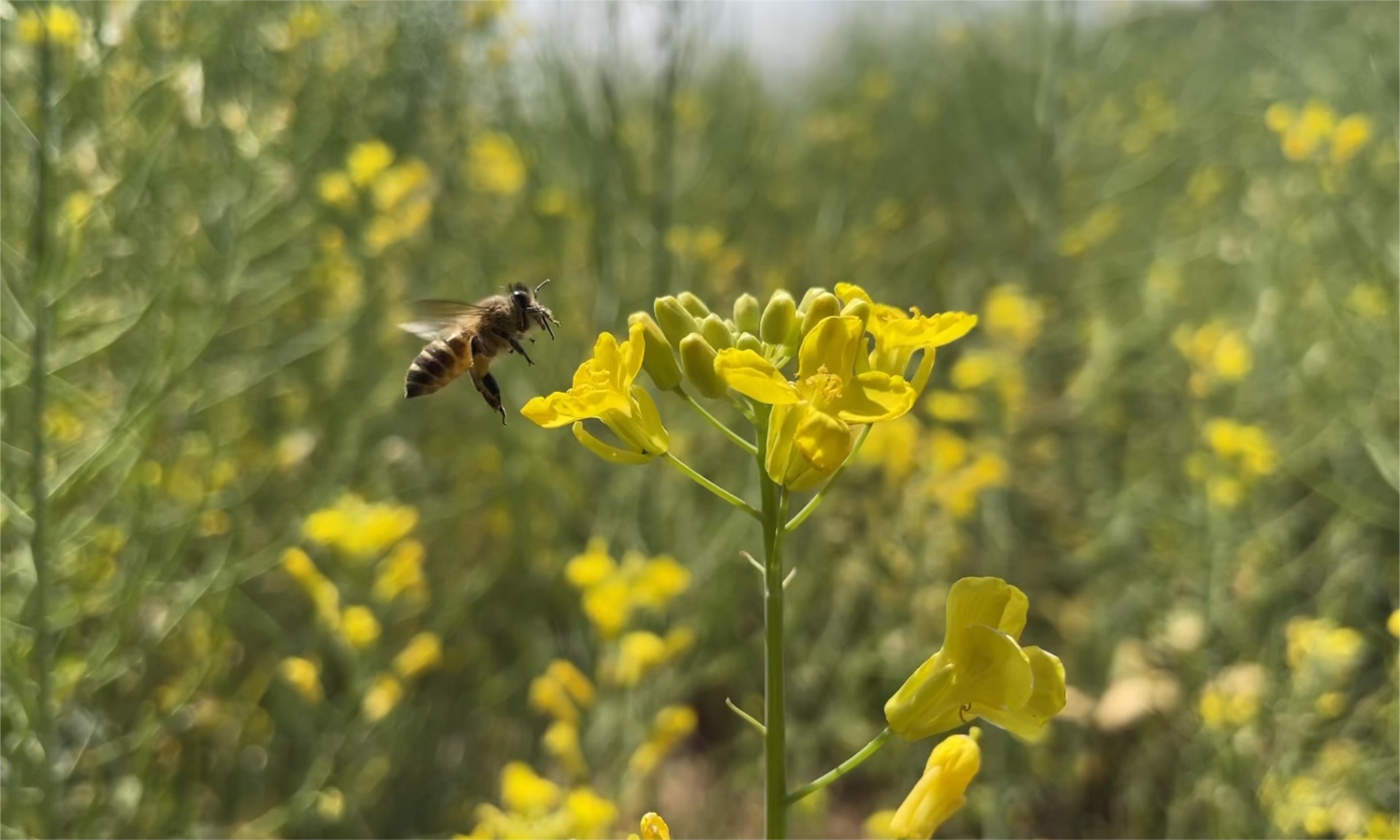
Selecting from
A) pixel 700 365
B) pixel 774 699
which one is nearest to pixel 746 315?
pixel 700 365

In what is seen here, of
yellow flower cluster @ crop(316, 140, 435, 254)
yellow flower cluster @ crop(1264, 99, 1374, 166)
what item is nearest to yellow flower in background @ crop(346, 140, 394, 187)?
yellow flower cluster @ crop(316, 140, 435, 254)

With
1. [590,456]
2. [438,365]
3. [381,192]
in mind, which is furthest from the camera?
[590,456]

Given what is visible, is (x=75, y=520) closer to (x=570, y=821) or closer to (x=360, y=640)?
(x=360, y=640)

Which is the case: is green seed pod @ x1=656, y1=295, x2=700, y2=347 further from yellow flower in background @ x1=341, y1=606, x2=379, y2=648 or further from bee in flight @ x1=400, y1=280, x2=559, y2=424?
yellow flower in background @ x1=341, y1=606, x2=379, y2=648

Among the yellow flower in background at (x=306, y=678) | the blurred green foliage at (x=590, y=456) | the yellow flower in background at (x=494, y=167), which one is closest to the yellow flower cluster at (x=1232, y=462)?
the blurred green foliage at (x=590, y=456)

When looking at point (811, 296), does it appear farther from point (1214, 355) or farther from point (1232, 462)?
point (1214, 355)

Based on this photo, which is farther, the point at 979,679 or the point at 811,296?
the point at 811,296
